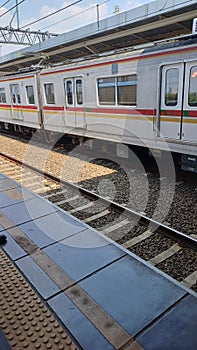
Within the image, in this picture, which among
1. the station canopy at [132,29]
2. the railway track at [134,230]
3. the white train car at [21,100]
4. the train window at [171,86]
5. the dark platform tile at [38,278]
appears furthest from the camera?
the white train car at [21,100]

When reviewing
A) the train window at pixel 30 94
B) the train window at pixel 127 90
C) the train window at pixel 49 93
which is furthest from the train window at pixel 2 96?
the train window at pixel 127 90

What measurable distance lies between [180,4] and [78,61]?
450 cm

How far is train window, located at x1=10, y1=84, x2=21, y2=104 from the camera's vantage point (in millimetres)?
13146

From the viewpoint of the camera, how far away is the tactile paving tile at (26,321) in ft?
6.86

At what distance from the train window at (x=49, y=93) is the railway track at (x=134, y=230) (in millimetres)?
4899

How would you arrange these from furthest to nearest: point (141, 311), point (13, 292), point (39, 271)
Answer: point (39, 271)
point (13, 292)
point (141, 311)

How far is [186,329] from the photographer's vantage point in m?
2.19

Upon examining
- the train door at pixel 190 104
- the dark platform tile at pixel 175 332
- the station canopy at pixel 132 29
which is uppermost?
the station canopy at pixel 132 29

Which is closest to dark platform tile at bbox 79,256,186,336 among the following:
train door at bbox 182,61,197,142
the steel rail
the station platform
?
the station platform

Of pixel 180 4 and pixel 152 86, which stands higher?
pixel 180 4

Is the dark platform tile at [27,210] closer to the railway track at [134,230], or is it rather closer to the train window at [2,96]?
the railway track at [134,230]

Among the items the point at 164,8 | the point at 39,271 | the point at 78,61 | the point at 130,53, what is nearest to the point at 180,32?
the point at 164,8

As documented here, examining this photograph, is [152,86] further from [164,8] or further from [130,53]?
[164,8]

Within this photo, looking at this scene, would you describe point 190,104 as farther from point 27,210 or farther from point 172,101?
point 27,210
